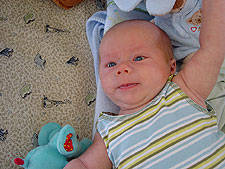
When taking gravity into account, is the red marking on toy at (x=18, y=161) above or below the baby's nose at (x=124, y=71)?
below

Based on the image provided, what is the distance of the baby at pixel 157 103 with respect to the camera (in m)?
0.94

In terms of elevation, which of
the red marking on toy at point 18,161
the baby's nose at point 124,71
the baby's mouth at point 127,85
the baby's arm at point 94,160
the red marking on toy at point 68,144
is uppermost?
the baby's nose at point 124,71

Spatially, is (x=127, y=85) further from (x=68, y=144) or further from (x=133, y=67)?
(x=68, y=144)

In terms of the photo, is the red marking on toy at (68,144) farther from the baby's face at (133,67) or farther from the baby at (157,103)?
the baby's face at (133,67)

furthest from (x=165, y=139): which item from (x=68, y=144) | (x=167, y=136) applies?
(x=68, y=144)

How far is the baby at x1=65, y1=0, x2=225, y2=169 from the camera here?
36.9 inches

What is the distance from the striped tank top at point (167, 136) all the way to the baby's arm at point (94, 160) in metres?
0.03

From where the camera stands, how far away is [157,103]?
1032mm

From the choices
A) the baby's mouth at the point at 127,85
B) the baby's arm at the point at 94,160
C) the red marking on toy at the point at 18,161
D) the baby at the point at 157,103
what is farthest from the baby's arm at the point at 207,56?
the red marking on toy at the point at 18,161

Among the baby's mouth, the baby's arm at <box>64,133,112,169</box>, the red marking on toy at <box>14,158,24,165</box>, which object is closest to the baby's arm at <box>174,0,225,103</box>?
the baby's mouth

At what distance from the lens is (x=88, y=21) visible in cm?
138

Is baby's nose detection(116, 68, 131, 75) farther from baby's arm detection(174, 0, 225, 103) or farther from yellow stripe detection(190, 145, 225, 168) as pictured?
yellow stripe detection(190, 145, 225, 168)

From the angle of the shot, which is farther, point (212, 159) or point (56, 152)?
point (56, 152)

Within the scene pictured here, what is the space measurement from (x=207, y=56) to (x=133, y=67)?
0.81 ft
